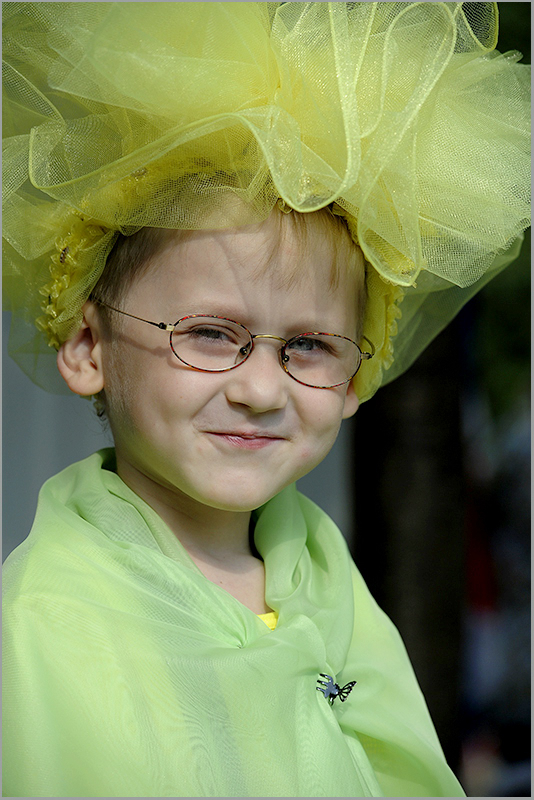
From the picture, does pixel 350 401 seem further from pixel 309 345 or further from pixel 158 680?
pixel 158 680

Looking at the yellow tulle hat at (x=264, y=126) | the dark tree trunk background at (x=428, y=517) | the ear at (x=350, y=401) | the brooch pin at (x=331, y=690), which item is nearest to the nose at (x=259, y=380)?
the yellow tulle hat at (x=264, y=126)

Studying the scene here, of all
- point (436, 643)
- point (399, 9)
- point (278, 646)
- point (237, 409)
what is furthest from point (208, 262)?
point (436, 643)

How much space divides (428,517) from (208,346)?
1605 millimetres

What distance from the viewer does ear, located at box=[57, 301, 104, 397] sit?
1.36m

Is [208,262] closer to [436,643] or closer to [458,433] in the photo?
[458,433]

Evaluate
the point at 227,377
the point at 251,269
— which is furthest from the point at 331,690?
the point at 251,269

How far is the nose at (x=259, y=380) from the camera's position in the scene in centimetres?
121

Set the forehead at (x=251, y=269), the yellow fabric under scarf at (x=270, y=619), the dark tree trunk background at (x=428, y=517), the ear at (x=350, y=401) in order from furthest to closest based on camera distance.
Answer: the dark tree trunk background at (x=428, y=517), the ear at (x=350, y=401), the yellow fabric under scarf at (x=270, y=619), the forehead at (x=251, y=269)

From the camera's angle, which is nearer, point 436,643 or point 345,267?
point 345,267

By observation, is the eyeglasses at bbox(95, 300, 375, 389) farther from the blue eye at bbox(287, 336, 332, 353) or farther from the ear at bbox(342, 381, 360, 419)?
the ear at bbox(342, 381, 360, 419)

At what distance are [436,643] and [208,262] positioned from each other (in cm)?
187

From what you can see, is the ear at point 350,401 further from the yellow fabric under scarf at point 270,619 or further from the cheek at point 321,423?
the yellow fabric under scarf at point 270,619

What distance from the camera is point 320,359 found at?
1310 mm

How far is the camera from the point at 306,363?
1.29 metres
